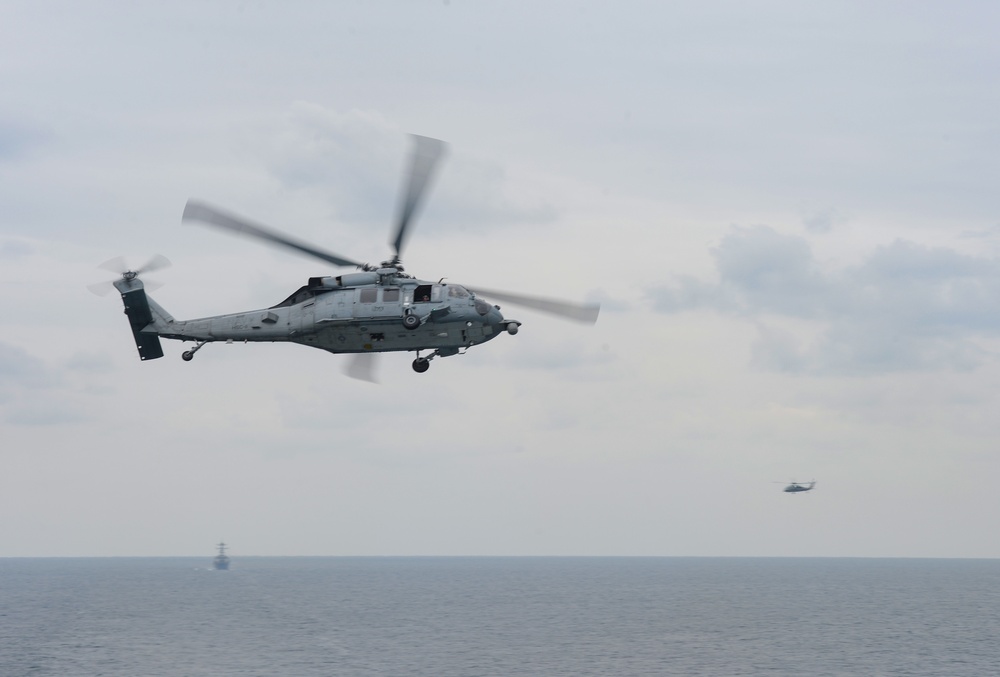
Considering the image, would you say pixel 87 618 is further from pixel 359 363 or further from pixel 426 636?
pixel 359 363

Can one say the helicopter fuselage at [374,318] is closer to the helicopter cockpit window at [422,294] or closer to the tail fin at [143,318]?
the helicopter cockpit window at [422,294]

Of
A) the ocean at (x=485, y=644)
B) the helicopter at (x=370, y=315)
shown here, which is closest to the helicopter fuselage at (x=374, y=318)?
the helicopter at (x=370, y=315)

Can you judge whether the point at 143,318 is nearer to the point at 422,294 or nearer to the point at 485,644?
the point at 422,294

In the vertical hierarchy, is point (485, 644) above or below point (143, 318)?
below

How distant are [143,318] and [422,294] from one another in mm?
12745

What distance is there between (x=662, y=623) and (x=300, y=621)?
6564 cm

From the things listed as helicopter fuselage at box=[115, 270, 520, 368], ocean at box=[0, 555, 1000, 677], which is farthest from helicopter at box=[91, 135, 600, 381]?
ocean at box=[0, 555, 1000, 677]

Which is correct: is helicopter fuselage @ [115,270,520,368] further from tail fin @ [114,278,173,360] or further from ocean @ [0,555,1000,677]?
ocean @ [0,555,1000,677]

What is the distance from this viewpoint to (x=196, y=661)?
131 meters

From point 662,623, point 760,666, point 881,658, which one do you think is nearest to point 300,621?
point 662,623

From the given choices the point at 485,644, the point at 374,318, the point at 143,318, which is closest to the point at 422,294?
the point at 374,318

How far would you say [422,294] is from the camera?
36.5 m

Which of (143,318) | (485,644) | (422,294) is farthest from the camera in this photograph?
(485,644)

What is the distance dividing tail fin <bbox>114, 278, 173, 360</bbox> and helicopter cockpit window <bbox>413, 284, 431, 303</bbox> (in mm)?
11366
